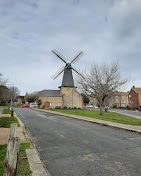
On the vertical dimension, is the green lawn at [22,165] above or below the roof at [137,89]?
below

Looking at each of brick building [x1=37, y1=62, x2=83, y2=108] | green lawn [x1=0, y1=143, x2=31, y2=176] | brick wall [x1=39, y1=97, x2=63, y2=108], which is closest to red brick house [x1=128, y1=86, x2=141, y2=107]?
brick building [x1=37, y1=62, x2=83, y2=108]

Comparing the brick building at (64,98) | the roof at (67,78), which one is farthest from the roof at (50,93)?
the roof at (67,78)

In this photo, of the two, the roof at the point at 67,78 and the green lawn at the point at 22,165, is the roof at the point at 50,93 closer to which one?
the roof at the point at 67,78

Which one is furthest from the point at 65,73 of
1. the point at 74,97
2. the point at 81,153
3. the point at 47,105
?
the point at 81,153

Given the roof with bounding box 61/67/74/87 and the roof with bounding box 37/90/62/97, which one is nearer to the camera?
the roof with bounding box 61/67/74/87

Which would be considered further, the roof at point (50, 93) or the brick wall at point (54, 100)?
the roof at point (50, 93)

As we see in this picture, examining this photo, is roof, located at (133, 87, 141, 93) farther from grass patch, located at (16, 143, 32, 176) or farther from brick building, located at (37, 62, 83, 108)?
grass patch, located at (16, 143, 32, 176)

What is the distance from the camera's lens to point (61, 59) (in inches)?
1594

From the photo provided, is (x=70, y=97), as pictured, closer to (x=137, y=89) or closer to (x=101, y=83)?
(x=101, y=83)

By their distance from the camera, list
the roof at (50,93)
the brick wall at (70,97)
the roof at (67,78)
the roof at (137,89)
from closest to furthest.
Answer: the roof at (67,78) → the brick wall at (70,97) → the roof at (50,93) → the roof at (137,89)

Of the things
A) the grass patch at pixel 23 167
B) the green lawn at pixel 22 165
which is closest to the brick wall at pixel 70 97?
the green lawn at pixel 22 165

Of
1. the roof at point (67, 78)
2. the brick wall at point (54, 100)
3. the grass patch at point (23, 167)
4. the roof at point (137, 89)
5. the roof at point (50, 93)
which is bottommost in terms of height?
the grass patch at point (23, 167)

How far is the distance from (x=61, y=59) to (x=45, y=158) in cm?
3778

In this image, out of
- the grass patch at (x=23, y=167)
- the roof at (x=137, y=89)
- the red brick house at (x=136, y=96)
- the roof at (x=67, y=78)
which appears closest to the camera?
the grass patch at (x=23, y=167)
